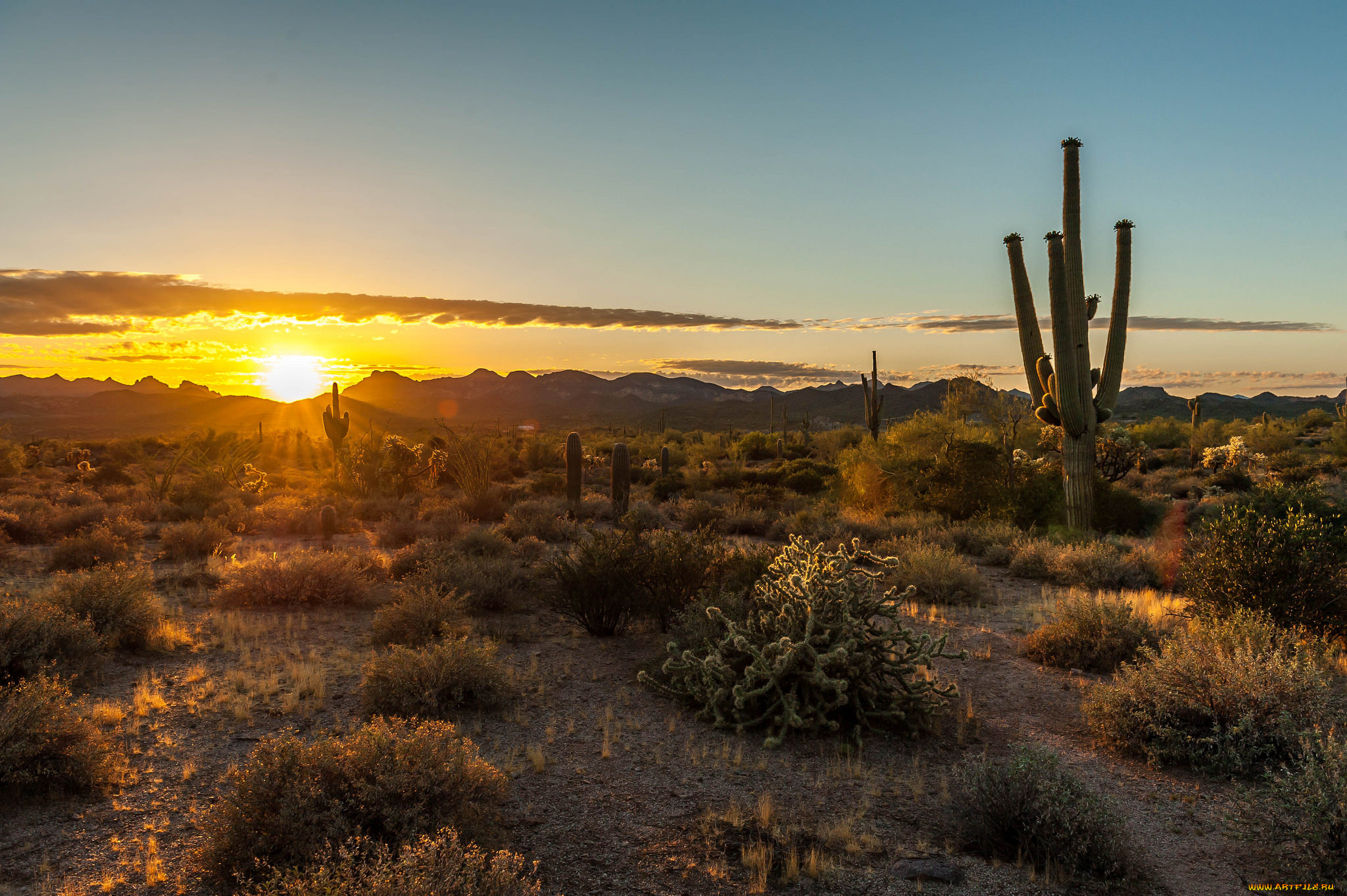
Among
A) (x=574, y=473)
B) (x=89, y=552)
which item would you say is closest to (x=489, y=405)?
(x=574, y=473)

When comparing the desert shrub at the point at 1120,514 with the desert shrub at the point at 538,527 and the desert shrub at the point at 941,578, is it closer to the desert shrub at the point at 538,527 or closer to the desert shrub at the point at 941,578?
the desert shrub at the point at 941,578

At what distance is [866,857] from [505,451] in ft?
110

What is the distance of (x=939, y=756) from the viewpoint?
6.15m

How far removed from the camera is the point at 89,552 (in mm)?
12953

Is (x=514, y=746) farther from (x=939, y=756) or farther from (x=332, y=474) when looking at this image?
(x=332, y=474)

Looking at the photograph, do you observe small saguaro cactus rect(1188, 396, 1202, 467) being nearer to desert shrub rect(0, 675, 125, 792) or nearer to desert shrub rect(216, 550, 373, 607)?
desert shrub rect(216, 550, 373, 607)

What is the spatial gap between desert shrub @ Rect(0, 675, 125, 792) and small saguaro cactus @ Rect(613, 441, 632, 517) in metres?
13.5

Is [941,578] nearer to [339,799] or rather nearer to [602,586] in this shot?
[602,586]

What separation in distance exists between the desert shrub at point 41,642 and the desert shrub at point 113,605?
479 millimetres

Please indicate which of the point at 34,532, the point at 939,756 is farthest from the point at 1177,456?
the point at 34,532

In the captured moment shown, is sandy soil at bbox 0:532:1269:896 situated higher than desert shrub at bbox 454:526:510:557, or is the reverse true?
desert shrub at bbox 454:526:510:557

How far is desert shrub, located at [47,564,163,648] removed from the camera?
27.9 feet

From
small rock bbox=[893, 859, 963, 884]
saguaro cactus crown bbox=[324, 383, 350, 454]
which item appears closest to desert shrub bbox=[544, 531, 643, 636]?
small rock bbox=[893, 859, 963, 884]

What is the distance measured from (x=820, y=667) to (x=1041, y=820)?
2.13 metres
